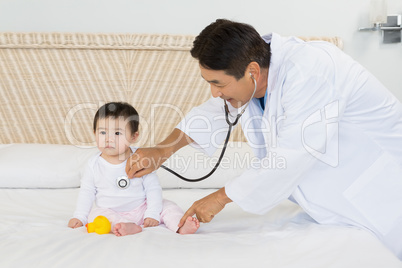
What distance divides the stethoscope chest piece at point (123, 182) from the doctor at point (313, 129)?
305mm

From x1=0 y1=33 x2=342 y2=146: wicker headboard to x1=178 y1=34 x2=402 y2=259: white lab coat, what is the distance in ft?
4.11

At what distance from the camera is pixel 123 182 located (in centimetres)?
180

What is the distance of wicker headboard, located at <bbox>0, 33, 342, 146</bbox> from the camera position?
2816 mm

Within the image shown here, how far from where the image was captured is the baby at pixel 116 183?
179 cm

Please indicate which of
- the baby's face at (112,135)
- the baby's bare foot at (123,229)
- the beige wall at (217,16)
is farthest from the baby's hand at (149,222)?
the beige wall at (217,16)

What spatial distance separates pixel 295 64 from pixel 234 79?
19 centimetres

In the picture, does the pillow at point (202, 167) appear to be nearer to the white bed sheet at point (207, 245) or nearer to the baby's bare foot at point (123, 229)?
the white bed sheet at point (207, 245)

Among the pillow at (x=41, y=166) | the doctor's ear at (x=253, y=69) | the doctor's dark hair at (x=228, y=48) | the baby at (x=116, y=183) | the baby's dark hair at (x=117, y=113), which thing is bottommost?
the pillow at (x=41, y=166)

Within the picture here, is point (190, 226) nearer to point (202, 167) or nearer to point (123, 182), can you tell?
point (123, 182)

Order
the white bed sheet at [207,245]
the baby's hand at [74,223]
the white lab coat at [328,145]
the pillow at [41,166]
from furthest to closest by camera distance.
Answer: the pillow at [41,166] < the baby's hand at [74,223] < the white lab coat at [328,145] < the white bed sheet at [207,245]

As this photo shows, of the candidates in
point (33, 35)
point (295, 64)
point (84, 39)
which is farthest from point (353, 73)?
point (33, 35)

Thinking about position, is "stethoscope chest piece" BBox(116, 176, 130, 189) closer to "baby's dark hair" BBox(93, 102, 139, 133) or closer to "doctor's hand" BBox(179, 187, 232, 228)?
"baby's dark hair" BBox(93, 102, 139, 133)

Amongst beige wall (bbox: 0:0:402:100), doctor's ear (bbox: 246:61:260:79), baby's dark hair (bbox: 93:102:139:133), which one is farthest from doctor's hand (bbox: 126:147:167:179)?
beige wall (bbox: 0:0:402:100)

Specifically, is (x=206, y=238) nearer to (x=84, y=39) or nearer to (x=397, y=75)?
(x=84, y=39)
